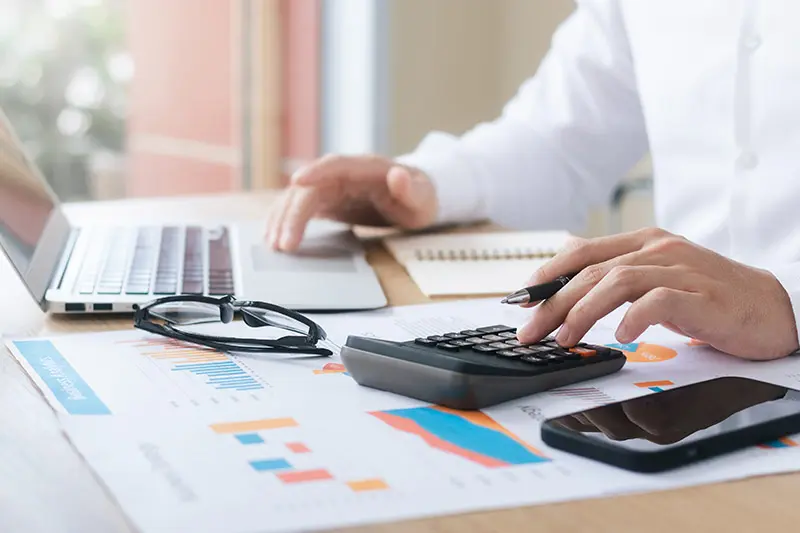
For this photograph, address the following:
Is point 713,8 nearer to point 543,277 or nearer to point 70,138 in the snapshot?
point 543,277

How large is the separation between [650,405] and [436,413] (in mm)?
117

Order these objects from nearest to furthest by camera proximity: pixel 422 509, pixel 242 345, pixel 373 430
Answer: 1. pixel 422 509
2. pixel 373 430
3. pixel 242 345

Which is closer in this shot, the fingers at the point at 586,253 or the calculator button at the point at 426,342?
the calculator button at the point at 426,342

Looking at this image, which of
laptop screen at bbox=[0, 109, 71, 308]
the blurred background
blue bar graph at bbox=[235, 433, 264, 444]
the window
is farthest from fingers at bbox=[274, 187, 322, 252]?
the window

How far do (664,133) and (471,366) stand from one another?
755 millimetres

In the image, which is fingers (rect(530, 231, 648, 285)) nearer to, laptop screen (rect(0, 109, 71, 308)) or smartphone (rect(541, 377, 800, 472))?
smartphone (rect(541, 377, 800, 472))

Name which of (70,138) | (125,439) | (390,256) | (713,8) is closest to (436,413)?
(125,439)

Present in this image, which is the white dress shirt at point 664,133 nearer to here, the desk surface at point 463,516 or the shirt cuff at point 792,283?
the shirt cuff at point 792,283

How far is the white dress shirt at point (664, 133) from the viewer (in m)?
1.10

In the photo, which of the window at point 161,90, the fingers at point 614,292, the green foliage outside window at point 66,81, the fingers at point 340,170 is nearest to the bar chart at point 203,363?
the fingers at point 614,292

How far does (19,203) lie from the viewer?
0.98 metres

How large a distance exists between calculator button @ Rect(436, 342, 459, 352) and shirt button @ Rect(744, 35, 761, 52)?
0.65m

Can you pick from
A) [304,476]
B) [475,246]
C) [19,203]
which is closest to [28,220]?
[19,203]

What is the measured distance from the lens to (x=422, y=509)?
458 mm
